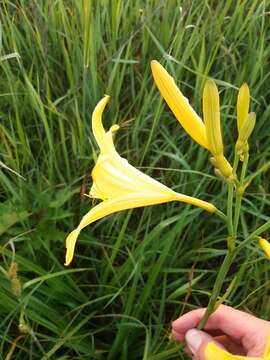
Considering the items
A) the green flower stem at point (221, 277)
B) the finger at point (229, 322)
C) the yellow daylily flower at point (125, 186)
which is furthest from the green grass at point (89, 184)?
the yellow daylily flower at point (125, 186)

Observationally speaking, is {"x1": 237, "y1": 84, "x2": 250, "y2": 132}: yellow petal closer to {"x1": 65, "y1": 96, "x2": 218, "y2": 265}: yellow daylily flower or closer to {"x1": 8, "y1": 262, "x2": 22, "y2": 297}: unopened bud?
{"x1": 65, "y1": 96, "x2": 218, "y2": 265}: yellow daylily flower

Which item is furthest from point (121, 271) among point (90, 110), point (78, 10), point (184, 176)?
point (78, 10)

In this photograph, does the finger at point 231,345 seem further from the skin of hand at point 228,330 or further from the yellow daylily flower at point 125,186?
the yellow daylily flower at point 125,186

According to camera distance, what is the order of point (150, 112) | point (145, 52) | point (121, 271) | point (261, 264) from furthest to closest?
point (145, 52)
point (150, 112)
point (261, 264)
point (121, 271)

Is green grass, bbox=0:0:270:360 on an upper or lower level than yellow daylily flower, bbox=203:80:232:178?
lower

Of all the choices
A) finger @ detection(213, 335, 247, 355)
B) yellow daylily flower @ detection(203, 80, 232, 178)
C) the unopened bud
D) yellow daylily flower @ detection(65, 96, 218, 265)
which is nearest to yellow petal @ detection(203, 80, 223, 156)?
yellow daylily flower @ detection(203, 80, 232, 178)

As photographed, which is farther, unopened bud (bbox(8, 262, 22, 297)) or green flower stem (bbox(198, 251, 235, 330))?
unopened bud (bbox(8, 262, 22, 297))

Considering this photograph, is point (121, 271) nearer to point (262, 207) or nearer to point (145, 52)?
point (262, 207)
